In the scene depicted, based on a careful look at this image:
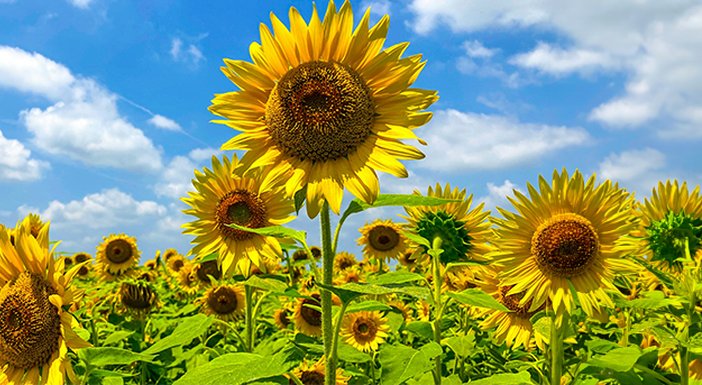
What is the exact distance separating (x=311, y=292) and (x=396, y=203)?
380 cm

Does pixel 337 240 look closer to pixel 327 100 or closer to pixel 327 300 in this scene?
pixel 327 300

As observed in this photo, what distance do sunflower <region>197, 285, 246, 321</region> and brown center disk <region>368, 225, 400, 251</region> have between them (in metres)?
1.94

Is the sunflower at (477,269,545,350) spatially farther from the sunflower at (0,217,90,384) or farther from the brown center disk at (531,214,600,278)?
the sunflower at (0,217,90,384)

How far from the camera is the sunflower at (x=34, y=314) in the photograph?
2.83 m

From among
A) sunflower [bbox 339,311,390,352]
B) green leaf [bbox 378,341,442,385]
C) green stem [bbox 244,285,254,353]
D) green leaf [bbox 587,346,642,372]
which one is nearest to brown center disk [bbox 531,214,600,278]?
green leaf [bbox 587,346,642,372]

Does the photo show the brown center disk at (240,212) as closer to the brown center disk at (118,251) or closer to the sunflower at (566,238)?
the sunflower at (566,238)

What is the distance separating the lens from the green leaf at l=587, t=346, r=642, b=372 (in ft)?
8.87

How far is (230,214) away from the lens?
4.32 meters

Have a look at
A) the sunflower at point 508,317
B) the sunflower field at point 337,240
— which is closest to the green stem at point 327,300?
the sunflower field at point 337,240

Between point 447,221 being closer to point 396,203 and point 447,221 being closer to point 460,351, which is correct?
point 460,351

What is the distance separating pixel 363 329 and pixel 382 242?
6.21 ft

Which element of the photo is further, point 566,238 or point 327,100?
point 566,238

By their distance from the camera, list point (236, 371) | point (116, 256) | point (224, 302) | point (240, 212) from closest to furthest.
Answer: point (236, 371)
point (240, 212)
point (224, 302)
point (116, 256)

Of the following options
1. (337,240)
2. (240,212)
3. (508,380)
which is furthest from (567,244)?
(240,212)
